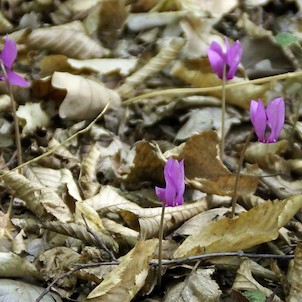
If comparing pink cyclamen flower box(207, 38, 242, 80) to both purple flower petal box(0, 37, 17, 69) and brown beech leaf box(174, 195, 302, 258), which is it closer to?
brown beech leaf box(174, 195, 302, 258)

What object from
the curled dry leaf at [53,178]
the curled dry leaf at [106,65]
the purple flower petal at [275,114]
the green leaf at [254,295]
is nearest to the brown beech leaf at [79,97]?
the curled dry leaf at [106,65]

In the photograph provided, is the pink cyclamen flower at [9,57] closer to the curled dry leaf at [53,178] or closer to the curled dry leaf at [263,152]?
the curled dry leaf at [53,178]

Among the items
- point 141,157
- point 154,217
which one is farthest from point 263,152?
point 154,217

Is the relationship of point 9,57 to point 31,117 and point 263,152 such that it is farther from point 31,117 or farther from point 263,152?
point 263,152

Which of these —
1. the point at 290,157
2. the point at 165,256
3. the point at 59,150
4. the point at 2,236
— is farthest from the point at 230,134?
the point at 2,236

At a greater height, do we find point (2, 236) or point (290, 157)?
point (2, 236)

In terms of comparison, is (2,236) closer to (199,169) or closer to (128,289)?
(128,289)
